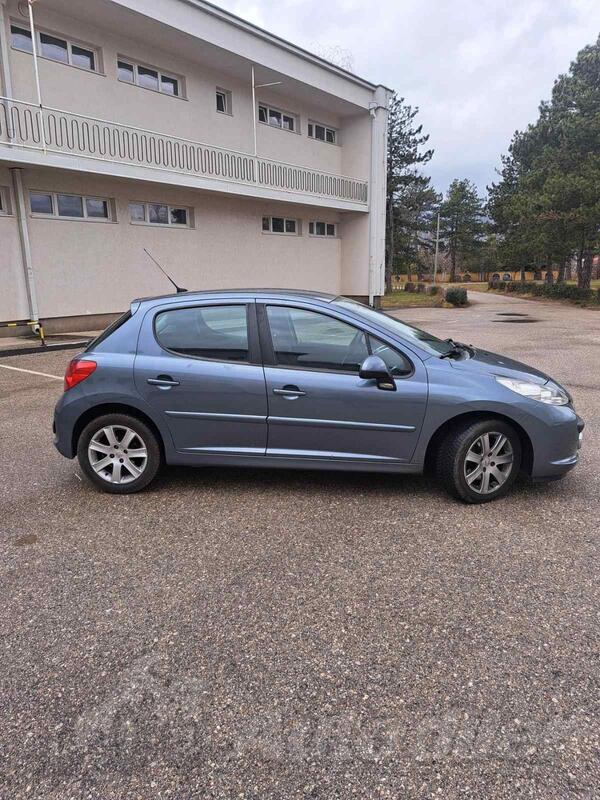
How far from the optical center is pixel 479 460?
3986 mm

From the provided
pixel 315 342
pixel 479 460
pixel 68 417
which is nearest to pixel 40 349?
pixel 68 417

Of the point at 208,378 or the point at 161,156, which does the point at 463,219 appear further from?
the point at 208,378

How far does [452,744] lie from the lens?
203cm

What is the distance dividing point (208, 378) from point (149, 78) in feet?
49.2

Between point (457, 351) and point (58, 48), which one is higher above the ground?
point (58, 48)

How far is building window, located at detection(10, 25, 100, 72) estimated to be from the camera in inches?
504

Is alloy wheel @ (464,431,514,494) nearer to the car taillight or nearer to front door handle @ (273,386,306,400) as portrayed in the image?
front door handle @ (273,386,306,400)

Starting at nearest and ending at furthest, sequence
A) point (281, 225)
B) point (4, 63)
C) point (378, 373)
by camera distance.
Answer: point (378, 373) → point (4, 63) → point (281, 225)

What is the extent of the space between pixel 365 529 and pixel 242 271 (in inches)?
633

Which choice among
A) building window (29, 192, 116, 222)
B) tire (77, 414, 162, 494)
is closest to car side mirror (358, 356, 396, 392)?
tire (77, 414, 162, 494)

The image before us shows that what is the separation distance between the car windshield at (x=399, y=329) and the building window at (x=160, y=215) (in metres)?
12.7

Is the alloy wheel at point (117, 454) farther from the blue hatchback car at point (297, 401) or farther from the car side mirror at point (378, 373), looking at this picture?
the car side mirror at point (378, 373)

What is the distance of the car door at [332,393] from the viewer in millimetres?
3979

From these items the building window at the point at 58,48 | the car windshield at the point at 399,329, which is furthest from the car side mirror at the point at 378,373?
the building window at the point at 58,48
